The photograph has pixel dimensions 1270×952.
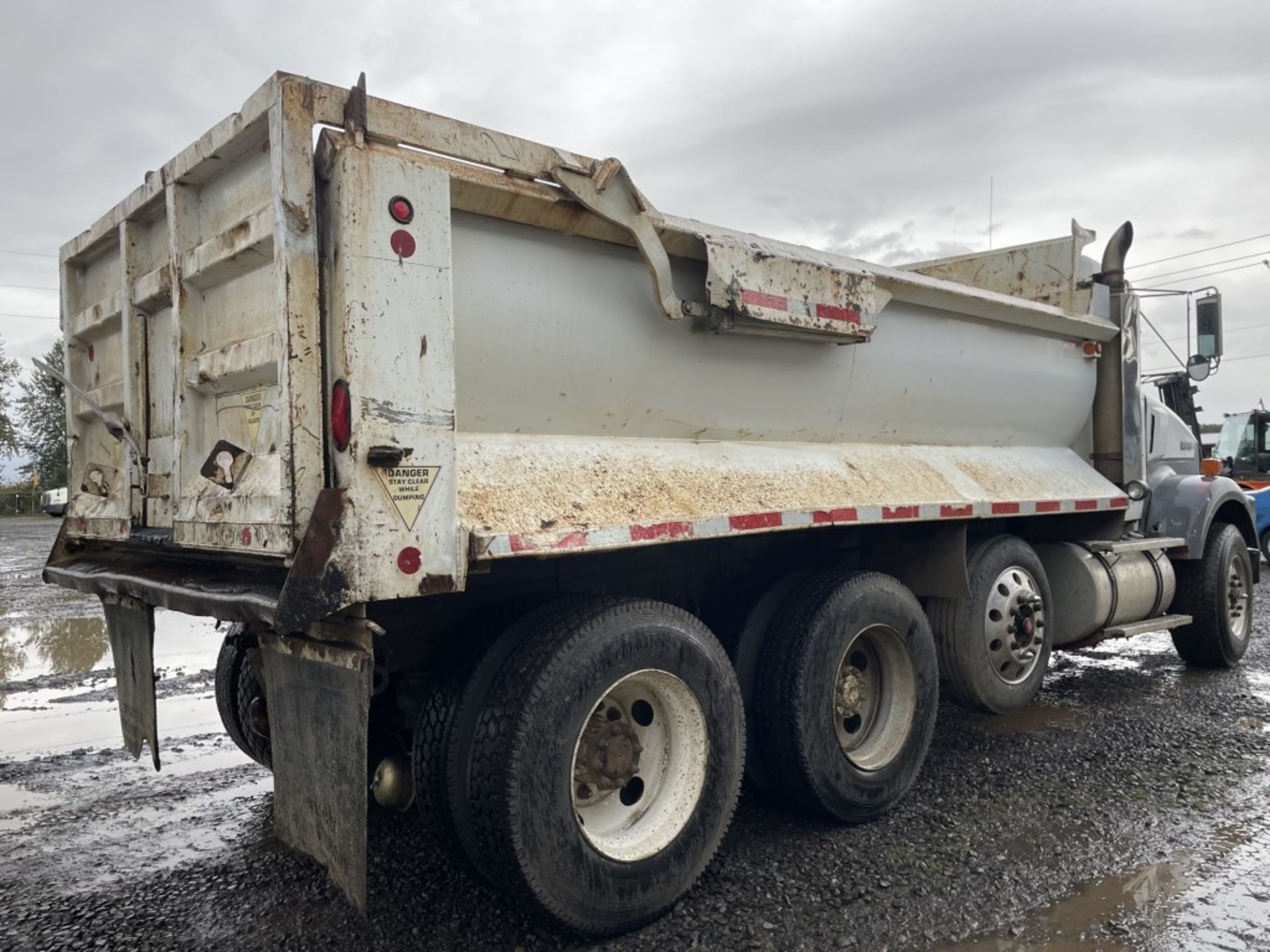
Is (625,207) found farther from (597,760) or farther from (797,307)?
(597,760)

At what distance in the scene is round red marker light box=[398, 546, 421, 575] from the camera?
2.55 metres

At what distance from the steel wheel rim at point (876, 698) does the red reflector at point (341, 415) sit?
2.46 metres

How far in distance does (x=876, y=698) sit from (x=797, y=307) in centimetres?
184

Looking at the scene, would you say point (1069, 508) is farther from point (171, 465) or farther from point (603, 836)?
point (171, 465)

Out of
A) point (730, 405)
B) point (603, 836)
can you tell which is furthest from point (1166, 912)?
point (730, 405)

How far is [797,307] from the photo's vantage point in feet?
12.5

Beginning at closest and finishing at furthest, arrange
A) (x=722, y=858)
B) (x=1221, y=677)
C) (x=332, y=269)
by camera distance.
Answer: (x=332, y=269), (x=722, y=858), (x=1221, y=677)

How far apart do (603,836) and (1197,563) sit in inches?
228

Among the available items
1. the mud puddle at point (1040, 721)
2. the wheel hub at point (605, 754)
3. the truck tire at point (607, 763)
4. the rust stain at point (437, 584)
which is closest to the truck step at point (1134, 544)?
the mud puddle at point (1040, 721)

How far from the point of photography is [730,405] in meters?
3.86

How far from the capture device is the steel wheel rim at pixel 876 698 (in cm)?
413

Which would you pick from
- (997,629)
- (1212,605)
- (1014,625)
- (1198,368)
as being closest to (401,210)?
(997,629)

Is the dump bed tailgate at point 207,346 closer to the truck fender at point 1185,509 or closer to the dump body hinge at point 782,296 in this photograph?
the dump body hinge at point 782,296

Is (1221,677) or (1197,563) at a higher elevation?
(1197,563)
